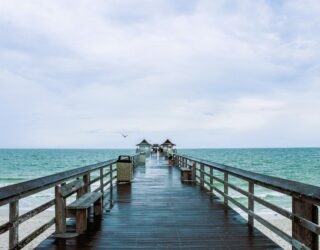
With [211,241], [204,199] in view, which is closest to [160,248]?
[211,241]

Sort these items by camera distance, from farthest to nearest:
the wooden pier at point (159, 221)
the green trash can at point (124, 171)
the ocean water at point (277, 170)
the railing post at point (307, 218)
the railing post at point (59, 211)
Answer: the ocean water at point (277, 170), the green trash can at point (124, 171), the railing post at point (59, 211), the wooden pier at point (159, 221), the railing post at point (307, 218)

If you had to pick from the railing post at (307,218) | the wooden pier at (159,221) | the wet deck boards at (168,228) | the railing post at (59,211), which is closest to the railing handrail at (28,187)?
the wooden pier at (159,221)

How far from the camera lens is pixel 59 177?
5.34m

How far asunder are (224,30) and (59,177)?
30.4 ft

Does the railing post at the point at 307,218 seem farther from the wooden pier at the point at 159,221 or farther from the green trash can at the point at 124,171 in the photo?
the green trash can at the point at 124,171

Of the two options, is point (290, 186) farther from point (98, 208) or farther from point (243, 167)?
point (243, 167)

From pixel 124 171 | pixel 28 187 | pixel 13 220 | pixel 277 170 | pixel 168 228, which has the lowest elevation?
pixel 277 170

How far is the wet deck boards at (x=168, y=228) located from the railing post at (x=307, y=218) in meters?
1.19

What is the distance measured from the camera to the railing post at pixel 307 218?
147 inches

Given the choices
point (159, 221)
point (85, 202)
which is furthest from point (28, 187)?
point (159, 221)

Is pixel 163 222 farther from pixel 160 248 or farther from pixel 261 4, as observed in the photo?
pixel 261 4

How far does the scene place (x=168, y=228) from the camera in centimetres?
619

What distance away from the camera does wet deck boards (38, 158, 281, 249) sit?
5160mm

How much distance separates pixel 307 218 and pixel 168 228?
2.90 m
